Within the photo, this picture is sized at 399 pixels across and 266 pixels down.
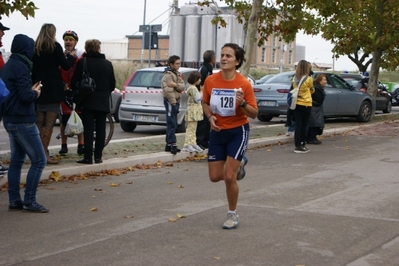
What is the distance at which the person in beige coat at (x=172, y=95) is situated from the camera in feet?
45.8

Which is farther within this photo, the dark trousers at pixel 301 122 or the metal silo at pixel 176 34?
the metal silo at pixel 176 34

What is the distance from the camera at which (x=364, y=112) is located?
24.6 meters

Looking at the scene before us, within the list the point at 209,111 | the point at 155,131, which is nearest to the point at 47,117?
the point at 209,111

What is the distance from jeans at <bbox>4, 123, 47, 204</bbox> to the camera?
852 centimetres

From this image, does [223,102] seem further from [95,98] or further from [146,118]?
[146,118]

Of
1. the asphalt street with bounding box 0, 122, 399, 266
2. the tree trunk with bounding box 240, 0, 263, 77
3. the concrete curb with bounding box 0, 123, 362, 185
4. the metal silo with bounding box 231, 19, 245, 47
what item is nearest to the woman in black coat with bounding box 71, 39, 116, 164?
the concrete curb with bounding box 0, 123, 362, 185

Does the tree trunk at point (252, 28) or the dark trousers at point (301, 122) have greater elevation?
the tree trunk at point (252, 28)

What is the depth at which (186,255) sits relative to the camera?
6.70 m

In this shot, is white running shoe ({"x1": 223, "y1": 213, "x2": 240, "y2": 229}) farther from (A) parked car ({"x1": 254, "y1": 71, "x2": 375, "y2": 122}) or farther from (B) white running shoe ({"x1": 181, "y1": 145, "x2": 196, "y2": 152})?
(A) parked car ({"x1": 254, "y1": 71, "x2": 375, "y2": 122})

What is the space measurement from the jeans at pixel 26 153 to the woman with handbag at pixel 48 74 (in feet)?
9.19

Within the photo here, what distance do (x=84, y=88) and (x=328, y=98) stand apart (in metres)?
12.7

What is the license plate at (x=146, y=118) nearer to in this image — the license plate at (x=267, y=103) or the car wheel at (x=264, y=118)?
the license plate at (x=267, y=103)

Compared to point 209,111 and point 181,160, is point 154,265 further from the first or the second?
point 181,160

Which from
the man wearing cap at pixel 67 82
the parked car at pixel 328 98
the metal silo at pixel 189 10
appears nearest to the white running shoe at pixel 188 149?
the man wearing cap at pixel 67 82
